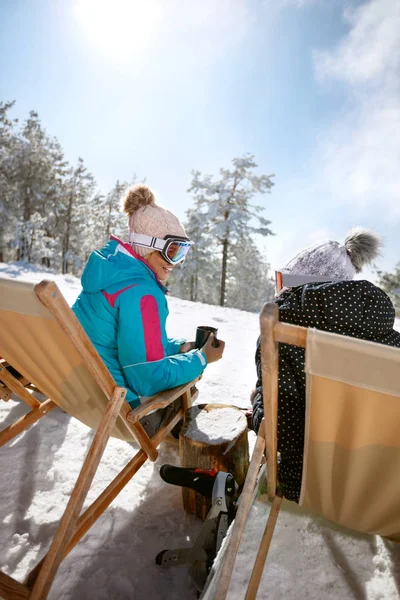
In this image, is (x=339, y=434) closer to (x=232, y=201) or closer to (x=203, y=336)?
(x=203, y=336)

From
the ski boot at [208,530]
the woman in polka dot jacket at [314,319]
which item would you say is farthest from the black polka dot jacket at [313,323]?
the ski boot at [208,530]

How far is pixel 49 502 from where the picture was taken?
208 cm

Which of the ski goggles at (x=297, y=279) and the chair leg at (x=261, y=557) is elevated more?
the ski goggles at (x=297, y=279)

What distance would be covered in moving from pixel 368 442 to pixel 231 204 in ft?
63.2

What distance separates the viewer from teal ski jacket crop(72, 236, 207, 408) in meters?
1.88

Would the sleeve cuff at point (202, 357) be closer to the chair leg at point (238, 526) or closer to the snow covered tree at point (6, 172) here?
the chair leg at point (238, 526)

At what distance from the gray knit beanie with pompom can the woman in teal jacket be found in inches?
35.8

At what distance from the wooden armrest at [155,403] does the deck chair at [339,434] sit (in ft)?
2.21

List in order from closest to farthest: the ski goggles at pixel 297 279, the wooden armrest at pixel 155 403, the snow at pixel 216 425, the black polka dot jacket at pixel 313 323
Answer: the black polka dot jacket at pixel 313 323, the wooden armrest at pixel 155 403, the ski goggles at pixel 297 279, the snow at pixel 216 425

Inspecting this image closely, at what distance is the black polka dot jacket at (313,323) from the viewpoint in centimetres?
134

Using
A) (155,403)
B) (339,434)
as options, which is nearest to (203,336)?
(155,403)

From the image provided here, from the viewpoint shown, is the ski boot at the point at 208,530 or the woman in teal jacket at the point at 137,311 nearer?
the ski boot at the point at 208,530

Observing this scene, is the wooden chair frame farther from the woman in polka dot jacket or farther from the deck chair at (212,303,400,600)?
the woman in polka dot jacket

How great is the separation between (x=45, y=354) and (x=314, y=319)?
1.46m
